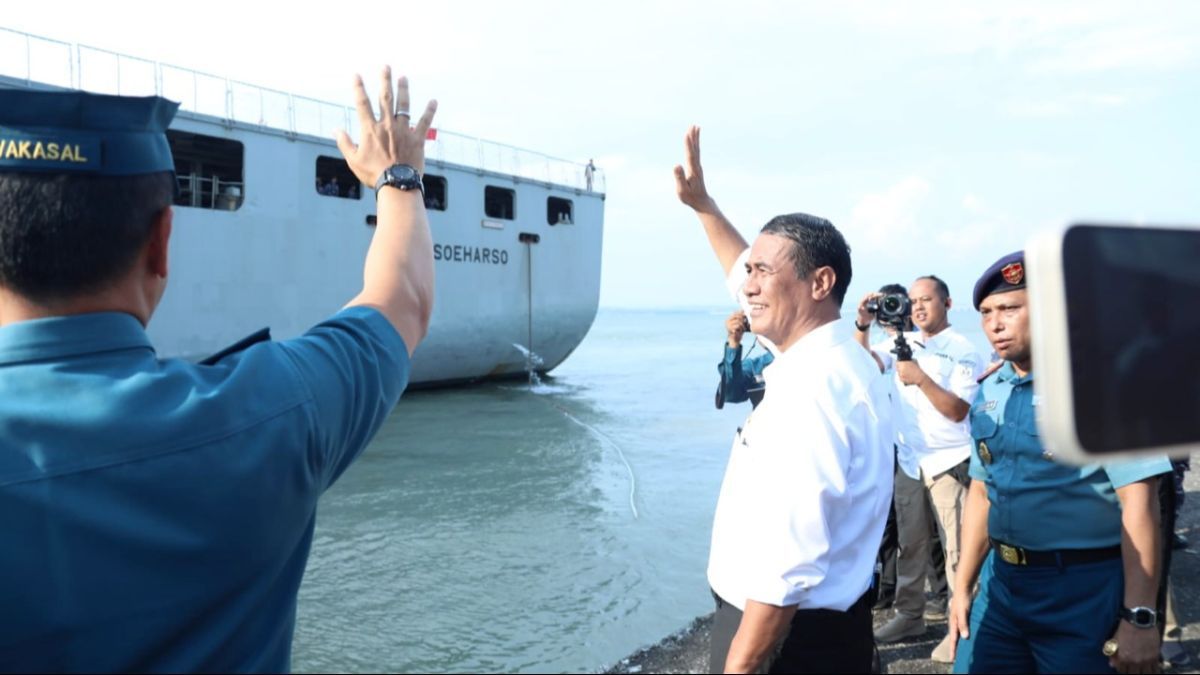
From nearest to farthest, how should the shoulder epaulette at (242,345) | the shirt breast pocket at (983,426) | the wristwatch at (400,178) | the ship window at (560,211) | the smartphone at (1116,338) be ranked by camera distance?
the smartphone at (1116,338) < the shoulder epaulette at (242,345) < the wristwatch at (400,178) < the shirt breast pocket at (983,426) < the ship window at (560,211)

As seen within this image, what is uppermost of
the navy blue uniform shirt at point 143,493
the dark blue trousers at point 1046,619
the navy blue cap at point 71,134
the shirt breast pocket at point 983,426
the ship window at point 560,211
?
the ship window at point 560,211

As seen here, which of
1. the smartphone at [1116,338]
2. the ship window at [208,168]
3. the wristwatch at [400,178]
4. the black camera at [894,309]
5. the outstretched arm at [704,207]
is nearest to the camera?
the smartphone at [1116,338]

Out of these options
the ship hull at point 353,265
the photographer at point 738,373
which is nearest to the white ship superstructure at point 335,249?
the ship hull at point 353,265

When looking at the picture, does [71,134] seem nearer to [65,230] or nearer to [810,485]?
[65,230]

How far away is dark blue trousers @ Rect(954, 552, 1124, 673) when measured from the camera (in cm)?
230

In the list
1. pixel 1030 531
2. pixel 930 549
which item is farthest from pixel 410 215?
pixel 930 549

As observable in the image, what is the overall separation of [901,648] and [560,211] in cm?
1793

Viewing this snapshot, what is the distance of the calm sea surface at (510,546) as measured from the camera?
504cm

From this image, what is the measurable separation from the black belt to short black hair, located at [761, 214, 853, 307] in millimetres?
950

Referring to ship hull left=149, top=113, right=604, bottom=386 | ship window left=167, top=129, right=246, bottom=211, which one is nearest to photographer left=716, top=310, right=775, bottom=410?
ship hull left=149, top=113, right=604, bottom=386

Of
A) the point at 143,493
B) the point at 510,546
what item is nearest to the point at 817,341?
the point at 143,493

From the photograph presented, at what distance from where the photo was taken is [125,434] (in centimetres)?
94

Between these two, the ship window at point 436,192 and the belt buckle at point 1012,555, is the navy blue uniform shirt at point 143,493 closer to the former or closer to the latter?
the belt buckle at point 1012,555

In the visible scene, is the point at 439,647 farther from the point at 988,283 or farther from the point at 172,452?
the point at 172,452
